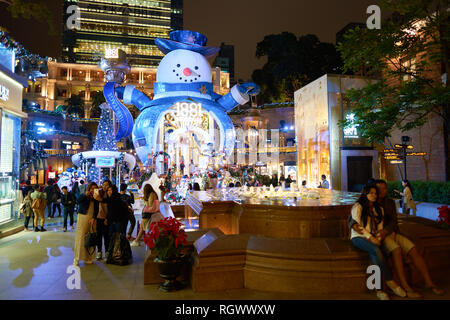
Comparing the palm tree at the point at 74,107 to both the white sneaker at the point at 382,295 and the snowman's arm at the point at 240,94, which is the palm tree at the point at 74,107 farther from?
the white sneaker at the point at 382,295

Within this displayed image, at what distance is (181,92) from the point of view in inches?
739

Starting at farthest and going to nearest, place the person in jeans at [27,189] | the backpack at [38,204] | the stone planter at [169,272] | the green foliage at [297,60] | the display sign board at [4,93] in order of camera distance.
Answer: the green foliage at [297,60] → the person in jeans at [27,189] → the backpack at [38,204] → the display sign board at [4,93] → the stone planter at [169,272]

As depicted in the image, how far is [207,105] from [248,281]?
1564cm

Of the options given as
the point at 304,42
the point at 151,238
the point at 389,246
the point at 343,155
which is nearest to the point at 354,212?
the point at 389,246

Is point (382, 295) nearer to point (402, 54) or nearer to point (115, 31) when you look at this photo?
point (402, 54)

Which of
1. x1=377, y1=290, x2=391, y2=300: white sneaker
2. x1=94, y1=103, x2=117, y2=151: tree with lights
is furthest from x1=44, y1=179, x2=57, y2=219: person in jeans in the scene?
x1=377, y1=290, x2=391, y2=300: white sneaker

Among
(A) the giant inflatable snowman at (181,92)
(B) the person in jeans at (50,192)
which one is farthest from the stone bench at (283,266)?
(A) the giant inflatable snowman at (181,92)

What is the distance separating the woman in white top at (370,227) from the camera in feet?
12.8

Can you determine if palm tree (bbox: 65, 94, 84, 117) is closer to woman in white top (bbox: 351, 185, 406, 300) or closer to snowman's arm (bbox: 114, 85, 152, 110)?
snowman's arm (bbox: 114, 85, 152, 110)

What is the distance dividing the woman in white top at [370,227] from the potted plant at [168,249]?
2.38 meters

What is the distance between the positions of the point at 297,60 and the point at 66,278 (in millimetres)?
36205

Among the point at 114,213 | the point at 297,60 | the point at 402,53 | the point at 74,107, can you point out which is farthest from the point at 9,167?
the point at 74,107

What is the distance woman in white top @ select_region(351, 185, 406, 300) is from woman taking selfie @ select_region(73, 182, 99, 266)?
459 cm
